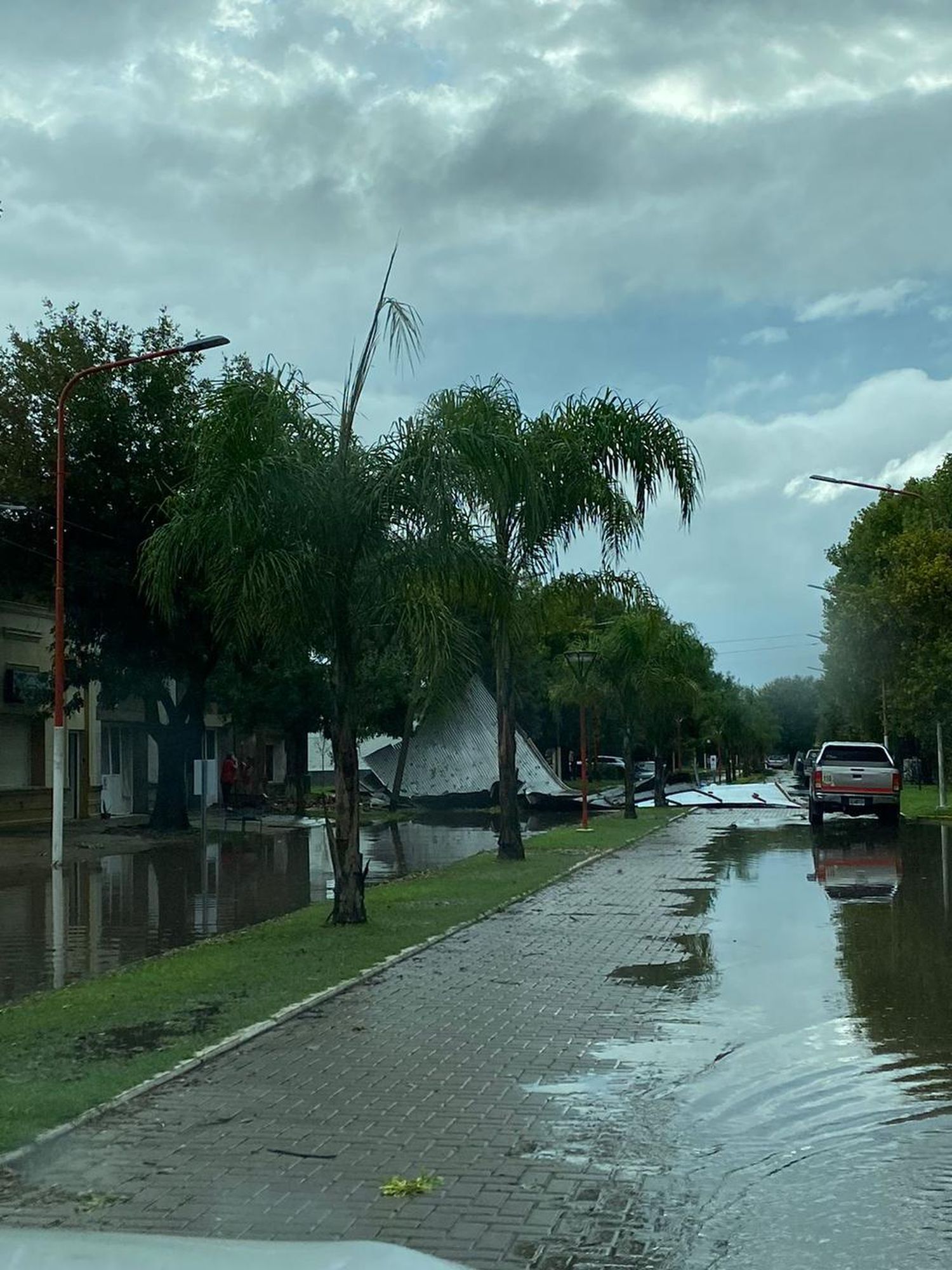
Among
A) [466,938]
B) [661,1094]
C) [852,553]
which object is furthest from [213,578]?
[852,553]

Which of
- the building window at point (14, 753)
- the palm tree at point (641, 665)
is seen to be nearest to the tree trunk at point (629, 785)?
the palm tree at point (641, 665)

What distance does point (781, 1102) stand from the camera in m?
7.55

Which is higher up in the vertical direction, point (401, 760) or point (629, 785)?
point (401, 760)

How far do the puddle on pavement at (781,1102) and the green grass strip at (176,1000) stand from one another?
219 cm

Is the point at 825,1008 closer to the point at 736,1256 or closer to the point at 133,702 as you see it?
the point at 736,1256

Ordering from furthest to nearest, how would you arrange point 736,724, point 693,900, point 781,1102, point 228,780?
point 736,724, point 228,780, point 693,900, point 781,1102

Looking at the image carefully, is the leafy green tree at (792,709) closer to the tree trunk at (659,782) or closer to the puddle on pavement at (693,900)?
the tree trunk at (659,782)

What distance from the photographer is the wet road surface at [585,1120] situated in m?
5.48

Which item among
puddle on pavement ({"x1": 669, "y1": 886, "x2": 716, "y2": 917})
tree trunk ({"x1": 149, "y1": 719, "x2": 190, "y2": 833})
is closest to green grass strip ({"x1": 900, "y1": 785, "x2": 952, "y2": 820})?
tree trunk ({"x1": 149, "y1": 719, "x2": 190, "y2": 833})

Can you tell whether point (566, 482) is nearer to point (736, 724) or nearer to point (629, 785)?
point (629, 785)

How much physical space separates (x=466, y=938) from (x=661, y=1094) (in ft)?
21.4

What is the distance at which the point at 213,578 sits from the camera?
48.9 feet

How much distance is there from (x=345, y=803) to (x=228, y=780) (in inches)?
1305

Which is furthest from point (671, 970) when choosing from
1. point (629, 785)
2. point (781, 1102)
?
Result: point (629, 785)
